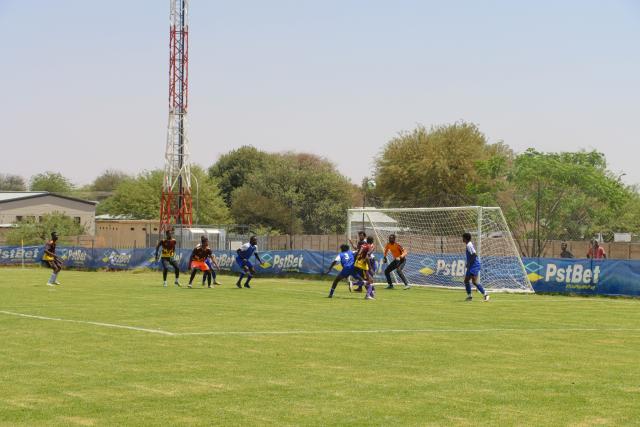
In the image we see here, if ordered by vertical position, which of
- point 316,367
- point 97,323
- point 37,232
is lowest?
point 316,367

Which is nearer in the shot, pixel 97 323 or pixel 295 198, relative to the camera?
pixel 97 323

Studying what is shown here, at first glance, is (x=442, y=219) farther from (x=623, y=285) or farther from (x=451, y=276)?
(x=623, y=285)

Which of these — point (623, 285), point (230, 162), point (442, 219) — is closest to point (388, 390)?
point (623, 285)

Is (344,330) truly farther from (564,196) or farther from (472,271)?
(564,196)

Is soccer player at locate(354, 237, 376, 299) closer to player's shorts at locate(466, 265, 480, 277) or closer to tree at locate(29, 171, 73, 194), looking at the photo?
player's shorts at locate(466, 265, 480, 277)

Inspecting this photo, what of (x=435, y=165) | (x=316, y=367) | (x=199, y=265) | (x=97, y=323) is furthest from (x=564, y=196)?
(x=316, y=367)

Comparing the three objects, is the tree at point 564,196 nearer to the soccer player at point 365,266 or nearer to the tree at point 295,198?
the tree at point 295,198

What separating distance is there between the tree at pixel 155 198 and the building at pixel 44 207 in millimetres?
7579

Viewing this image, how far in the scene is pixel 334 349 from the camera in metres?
15.8

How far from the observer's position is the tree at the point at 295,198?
106 m

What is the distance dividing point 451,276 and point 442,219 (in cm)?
839

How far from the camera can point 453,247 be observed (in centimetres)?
4697

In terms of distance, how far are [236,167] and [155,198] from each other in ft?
45.6

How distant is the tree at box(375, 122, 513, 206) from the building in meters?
38.1
